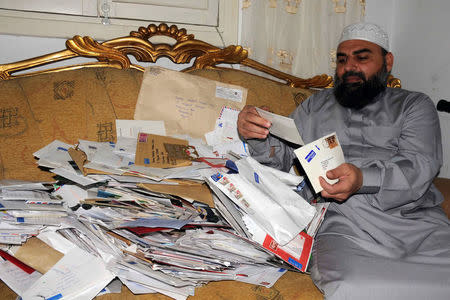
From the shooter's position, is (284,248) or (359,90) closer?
(284,248)

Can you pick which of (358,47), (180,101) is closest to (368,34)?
(358,47)

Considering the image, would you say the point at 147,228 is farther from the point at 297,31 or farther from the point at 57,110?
the point at 297,31

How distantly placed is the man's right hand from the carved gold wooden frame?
2.11 ft

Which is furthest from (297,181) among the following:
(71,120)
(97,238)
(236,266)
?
(71,120)

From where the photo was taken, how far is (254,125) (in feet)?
4.69

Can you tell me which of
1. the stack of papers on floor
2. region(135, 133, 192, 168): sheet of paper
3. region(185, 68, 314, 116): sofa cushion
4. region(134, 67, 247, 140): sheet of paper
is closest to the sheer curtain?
region(185, 68, 314, 116): sofa cushion

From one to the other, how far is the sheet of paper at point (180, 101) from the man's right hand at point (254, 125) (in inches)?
15.0

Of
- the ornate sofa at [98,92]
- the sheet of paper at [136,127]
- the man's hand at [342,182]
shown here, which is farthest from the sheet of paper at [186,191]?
the sheet of paper at [136,127]

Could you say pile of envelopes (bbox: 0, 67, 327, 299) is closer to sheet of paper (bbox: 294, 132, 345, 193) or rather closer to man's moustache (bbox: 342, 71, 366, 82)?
sheet of paper (bbox: 294, 132, 345, 193)

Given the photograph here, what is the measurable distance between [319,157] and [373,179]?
0.28 metres

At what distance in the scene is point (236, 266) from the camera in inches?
49.6

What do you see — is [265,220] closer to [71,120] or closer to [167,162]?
[167,162]

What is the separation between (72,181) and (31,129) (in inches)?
17.6

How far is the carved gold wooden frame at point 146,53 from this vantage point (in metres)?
1.78
